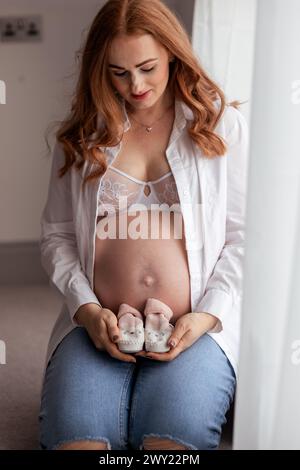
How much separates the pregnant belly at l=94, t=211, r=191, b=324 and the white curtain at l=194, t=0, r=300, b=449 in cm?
33

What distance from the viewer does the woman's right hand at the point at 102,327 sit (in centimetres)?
138

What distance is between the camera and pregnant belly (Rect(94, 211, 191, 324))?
57.4 inches

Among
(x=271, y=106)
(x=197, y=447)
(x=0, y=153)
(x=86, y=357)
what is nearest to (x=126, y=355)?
(x=86, y=357)

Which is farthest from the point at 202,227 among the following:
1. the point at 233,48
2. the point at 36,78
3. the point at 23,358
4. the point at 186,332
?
the point at 36,78

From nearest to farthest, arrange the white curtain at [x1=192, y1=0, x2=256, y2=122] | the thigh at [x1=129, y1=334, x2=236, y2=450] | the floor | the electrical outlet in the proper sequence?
the thigh at [x1=129, y1=334, x2=236, y2=450], the floor, the white curtain at [x1=192, y1=0, x2=256, y2=122], the electrical outlet

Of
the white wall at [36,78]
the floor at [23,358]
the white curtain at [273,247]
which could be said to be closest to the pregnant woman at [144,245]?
the white curtain at [273,247]

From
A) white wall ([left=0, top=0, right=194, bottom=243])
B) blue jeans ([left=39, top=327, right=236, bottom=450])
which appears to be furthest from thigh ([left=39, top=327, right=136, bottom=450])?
white wall ([left=0, top=0, right=194, bottom=243])

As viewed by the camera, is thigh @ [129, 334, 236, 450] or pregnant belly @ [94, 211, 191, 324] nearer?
thigh @ [129, 334, 236, 450]

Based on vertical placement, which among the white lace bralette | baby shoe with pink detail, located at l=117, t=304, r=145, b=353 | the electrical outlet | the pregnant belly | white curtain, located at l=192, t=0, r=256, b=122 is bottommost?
baby shoe with pink detail, located at l=117, t=304, r=145, b=353

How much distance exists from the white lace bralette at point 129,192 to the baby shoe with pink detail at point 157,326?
0.66 ft

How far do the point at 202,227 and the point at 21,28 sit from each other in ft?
5.60

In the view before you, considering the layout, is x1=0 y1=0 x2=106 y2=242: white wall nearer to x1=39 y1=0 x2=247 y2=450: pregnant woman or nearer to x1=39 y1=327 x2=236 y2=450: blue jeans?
x1=39 y1=0 x2=247 y2=450: pregnant woman

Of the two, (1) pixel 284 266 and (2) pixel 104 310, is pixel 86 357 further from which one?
(1) pixel 284 266

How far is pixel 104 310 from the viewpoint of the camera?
1429 mm
